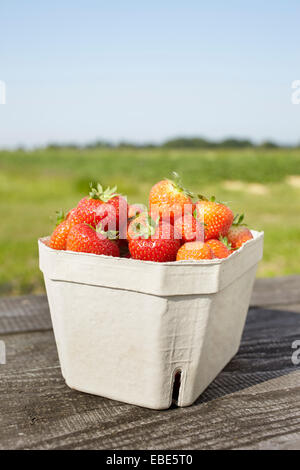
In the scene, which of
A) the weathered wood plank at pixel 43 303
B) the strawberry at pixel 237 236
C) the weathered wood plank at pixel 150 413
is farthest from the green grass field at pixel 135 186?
the weathered wood plank at pixel 150 413

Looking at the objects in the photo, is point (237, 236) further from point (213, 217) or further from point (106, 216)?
point (106, 216)

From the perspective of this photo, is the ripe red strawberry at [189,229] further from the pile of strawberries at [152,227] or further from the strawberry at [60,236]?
the strawberry at [60,236]

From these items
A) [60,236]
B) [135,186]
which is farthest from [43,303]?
[135,186]

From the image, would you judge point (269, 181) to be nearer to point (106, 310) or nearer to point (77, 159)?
point (77, 159)

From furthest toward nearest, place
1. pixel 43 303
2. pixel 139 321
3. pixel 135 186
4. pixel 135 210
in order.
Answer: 1. pixel 135 186
2. pixel 43 303
3. pixel 135 210
4. pixel 139 321

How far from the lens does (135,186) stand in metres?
12.0

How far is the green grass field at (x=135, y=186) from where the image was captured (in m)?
4.12

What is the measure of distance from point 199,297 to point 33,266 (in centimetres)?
312

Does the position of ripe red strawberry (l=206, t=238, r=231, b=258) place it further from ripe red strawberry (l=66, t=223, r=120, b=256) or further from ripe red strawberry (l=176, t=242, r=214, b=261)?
ripe red strawberry (l=66, t=223, r=120, b=256)

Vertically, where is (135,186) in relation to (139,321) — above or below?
below

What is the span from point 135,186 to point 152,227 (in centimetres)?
1124

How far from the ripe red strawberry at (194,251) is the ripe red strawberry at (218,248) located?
4 cm

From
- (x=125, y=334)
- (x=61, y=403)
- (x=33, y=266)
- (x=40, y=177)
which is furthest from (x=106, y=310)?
(x=40, y=177)

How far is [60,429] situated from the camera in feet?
2.35
